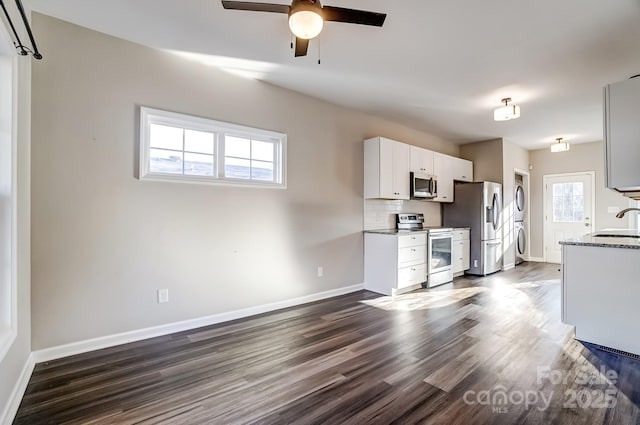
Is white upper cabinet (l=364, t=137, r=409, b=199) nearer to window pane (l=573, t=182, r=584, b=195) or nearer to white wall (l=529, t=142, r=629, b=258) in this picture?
white wall (l=529, t=142, r=629, b=258)

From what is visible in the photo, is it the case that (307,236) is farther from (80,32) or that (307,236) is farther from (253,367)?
(80,32)

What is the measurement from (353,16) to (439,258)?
13.1 feet

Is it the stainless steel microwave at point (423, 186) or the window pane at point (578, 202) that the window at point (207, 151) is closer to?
the stainless steel microwave at point (423, 186)

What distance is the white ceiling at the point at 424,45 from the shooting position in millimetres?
2270

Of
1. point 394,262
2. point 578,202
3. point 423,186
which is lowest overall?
point 394,262

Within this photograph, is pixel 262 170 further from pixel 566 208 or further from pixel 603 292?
pixel 566 208

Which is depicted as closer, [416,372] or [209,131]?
[416,372]

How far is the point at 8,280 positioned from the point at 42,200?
76cm

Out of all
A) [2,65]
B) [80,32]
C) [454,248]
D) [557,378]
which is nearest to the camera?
[2,65]

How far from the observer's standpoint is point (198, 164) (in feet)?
10.3

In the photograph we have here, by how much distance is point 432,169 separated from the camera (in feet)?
17.5

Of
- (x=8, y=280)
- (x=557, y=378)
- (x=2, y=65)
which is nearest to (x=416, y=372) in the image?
(x=557, y=378)

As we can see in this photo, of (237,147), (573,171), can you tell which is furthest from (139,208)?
(573,171)

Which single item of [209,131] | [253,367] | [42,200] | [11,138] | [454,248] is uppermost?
[209,131]
